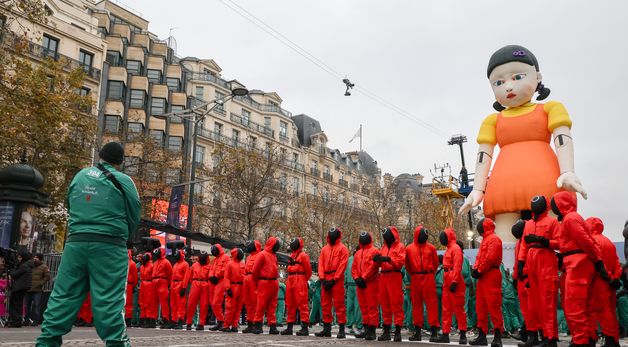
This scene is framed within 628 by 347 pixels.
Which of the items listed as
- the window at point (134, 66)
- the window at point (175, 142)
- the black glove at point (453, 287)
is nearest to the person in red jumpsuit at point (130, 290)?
the black glove at point (453, 287)

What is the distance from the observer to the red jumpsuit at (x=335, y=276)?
420 inches

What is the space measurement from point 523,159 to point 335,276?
4.32 meters

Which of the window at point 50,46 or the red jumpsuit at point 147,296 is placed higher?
the window at point 50,46

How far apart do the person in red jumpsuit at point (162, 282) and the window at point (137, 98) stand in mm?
33086

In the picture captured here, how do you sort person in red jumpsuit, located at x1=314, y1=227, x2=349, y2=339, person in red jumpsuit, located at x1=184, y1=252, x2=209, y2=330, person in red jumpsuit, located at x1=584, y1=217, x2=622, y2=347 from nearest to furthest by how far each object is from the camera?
person in red jumpsuit, located at x1=584, y1=217, x2=622, y2=347 → person in red jumpsuit, located at x1=314, y1=227, x2=349, y2=339 → person in red jumpsuit, located at x1=184, y1=252, x2=209, y2=330

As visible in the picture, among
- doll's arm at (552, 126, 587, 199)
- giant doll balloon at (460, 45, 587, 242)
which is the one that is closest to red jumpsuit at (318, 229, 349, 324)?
giant doll balloon at (460, 45, 587, 242)

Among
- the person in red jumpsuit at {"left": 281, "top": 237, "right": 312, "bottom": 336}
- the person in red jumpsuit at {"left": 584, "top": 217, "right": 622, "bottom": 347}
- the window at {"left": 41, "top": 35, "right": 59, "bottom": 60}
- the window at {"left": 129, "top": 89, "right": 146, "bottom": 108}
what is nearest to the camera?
the person in red jumpsuit at {"left": 584, "top": 217, "right": 622, "bottom": 347}

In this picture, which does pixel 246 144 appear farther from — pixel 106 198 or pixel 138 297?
pixel 106 198

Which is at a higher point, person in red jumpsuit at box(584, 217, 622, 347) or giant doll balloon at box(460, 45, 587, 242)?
giant doll balloon at box(460, 45, 587, 242)

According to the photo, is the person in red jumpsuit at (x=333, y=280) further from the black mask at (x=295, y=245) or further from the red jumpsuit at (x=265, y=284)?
the red jumpsuit at (x=265, y=284)

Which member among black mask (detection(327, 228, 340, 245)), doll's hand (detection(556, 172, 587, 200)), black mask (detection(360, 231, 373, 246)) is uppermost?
doll's hand (detection(556, 172, 587, 200))

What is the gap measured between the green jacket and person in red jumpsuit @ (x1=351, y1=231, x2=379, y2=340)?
226 inches

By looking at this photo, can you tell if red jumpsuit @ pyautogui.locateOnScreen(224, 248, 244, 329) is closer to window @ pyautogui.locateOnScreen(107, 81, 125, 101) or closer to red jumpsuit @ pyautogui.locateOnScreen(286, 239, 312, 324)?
red jumpsuit @ pyautogui.locateOnScreen(286, 239, 312, 324)

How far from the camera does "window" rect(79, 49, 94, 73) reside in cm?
3991
